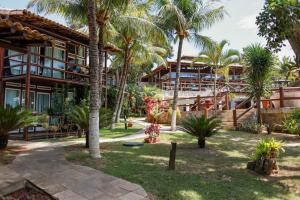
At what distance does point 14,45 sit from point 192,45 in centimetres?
1346

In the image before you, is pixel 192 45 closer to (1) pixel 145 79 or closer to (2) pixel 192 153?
(2) pixel 192 153

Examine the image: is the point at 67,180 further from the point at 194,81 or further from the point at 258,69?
the point at 194,81

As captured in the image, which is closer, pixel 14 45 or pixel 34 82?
pixel 14 45

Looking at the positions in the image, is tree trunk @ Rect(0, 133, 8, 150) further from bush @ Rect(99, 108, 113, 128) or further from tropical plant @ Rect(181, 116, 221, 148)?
A: tropical plant @ Rect(181, 116, 221, 148)

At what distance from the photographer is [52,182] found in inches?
268

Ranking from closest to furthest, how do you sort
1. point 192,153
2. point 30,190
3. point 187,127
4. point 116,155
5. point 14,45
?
1. point 30,190
2. point 14,45
3. point 116,155
4. point 192,153
5. point 187,127

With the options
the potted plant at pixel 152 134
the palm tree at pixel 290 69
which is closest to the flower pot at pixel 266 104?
the palm tree at pixel 290 69

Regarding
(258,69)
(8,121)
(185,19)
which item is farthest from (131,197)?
(185,19)

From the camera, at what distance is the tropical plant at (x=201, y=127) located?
38.9 ft

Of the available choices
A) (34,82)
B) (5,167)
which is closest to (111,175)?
(5,167)

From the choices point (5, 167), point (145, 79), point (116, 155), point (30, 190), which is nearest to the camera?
point (30, 190)

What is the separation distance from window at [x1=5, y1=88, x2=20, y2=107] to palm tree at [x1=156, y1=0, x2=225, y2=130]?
9319 mm

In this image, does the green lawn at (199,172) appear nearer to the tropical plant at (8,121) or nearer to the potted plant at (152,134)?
the potted plant at (152,134)

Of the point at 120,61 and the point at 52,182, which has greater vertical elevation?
the point at 120,61
